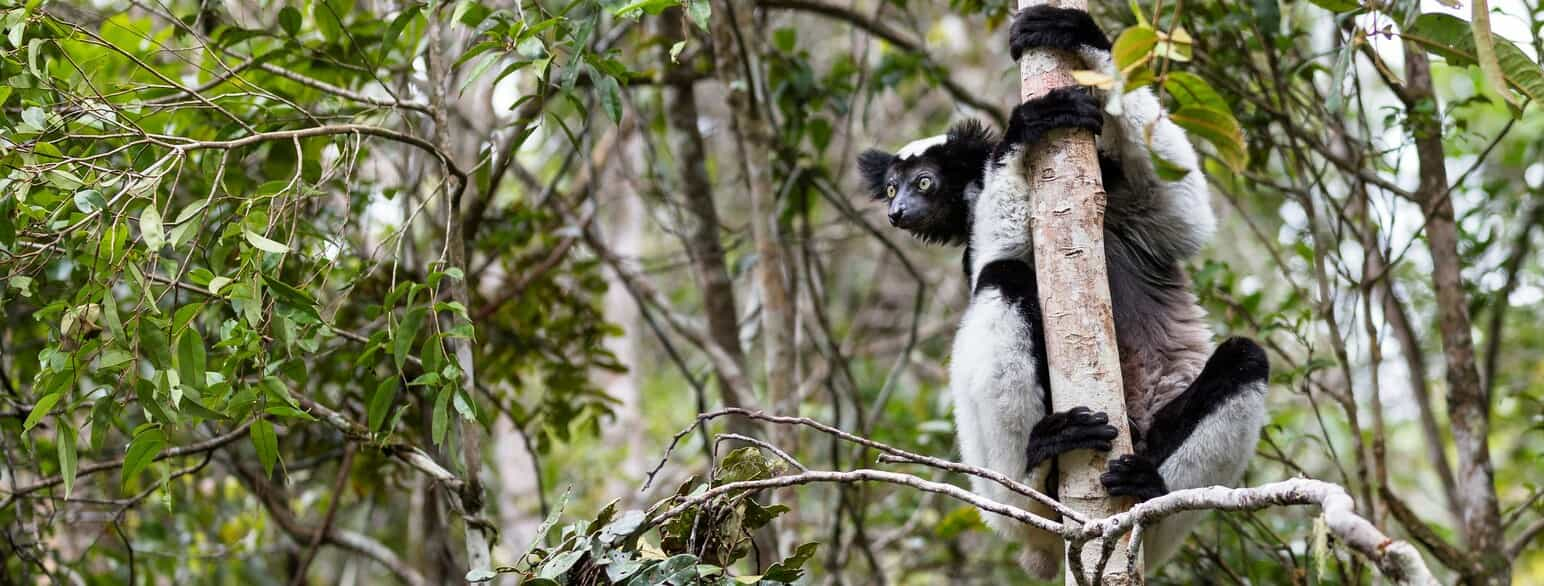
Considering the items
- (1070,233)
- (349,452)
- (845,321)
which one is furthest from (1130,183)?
(845,321)

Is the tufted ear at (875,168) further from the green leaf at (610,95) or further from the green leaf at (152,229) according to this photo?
the green leaf at (152,229)

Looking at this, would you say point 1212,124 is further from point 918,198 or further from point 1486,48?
point 918,198

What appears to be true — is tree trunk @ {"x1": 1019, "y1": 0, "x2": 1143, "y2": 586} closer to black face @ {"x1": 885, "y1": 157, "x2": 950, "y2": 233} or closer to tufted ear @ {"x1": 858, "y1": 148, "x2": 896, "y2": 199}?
black face @ {"x1": 885, "y1": 157, "x2": 950, "y2": 233}

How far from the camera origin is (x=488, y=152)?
3.47m

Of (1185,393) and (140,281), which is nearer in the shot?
(140,281)

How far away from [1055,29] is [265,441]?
7.37 feet

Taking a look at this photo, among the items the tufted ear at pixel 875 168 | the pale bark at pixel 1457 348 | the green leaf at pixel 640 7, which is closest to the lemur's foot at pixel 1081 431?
the green leaf at pixel 640 7

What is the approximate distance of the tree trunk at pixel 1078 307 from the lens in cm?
277

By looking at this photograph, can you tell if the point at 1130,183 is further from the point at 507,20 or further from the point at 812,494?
the point at 812,494

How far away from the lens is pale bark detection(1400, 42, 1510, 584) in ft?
14.7

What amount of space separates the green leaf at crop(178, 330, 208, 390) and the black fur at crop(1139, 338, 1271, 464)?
8.38ft

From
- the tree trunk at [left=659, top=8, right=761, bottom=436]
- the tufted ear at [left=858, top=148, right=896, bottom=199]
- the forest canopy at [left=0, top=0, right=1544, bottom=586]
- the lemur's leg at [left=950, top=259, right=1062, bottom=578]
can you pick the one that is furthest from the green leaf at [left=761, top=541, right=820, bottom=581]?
the tree trunk at [left=659, top=8, right=761, bottom=436]

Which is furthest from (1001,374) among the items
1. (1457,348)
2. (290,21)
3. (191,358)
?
(290,21)

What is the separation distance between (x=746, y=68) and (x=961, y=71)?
611cm
